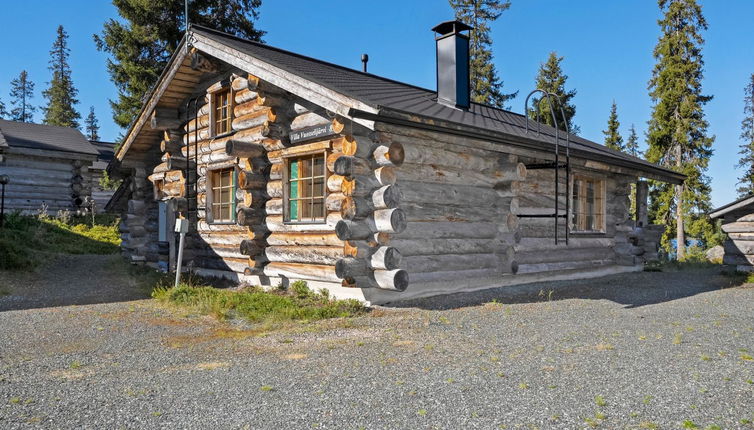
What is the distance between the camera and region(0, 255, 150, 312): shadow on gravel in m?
9.87

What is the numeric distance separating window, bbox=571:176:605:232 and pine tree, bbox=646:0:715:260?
508 inches

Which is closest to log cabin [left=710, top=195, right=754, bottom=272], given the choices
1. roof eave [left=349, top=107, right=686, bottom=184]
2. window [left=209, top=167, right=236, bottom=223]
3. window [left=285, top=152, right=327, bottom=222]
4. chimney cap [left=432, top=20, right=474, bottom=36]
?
roof eave [left=349, top=107, right=686, bottom=184]

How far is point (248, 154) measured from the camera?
1044cm

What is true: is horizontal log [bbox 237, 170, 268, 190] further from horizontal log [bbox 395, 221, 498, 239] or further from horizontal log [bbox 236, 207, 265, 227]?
horizontal log [bbox 395, 221, 498, 239]

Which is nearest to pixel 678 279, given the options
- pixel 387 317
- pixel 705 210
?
pixel 387 317

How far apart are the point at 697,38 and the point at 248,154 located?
75.4ft

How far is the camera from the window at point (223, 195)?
38.4 feet

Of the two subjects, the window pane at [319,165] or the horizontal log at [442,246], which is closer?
the horizontal log at [442,246]

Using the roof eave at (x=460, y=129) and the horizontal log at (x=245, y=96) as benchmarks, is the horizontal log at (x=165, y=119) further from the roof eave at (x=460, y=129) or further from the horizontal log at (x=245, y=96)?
the roof eave at (x=460, y=129)

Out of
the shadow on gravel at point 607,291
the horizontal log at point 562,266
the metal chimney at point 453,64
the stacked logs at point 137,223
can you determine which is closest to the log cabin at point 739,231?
the shadow on gravel at point 607,291

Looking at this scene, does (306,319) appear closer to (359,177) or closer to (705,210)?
(359,177)

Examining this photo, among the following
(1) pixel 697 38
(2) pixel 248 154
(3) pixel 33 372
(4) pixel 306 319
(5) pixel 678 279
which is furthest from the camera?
(1) pixel 697 38

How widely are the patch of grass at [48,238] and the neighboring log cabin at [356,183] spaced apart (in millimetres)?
2634

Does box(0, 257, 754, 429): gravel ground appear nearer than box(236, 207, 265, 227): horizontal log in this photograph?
Yes
